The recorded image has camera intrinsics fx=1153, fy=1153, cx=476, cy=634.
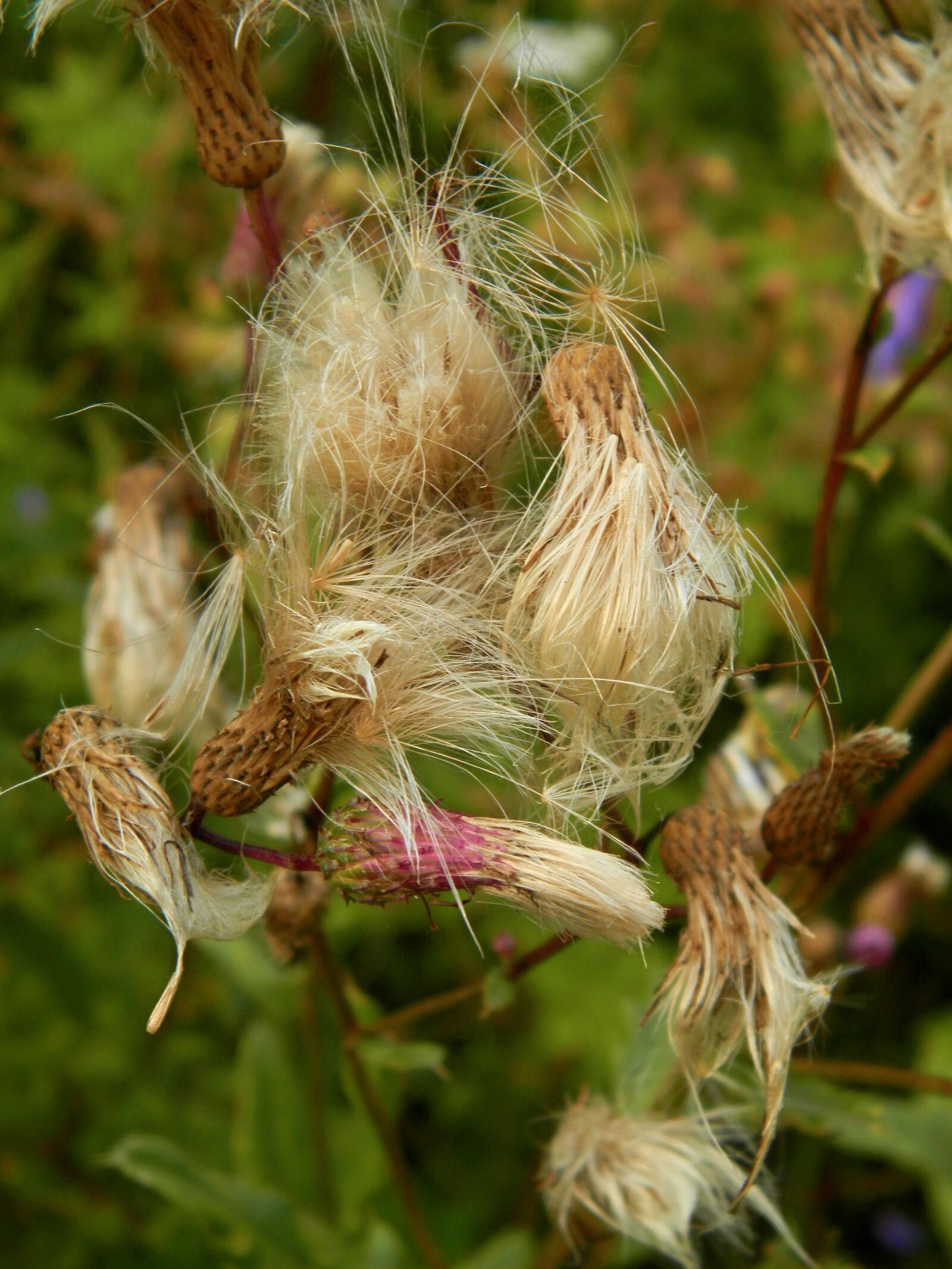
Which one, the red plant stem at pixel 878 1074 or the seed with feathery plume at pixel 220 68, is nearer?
the seed with feathery plume at pixel 220 68

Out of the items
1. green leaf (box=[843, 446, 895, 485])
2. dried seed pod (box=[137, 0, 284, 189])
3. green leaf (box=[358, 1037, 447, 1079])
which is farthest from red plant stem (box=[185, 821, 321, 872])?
green leaf (box=[843, 446, 895, 485])

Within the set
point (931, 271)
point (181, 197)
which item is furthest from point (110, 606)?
point (181, 197)

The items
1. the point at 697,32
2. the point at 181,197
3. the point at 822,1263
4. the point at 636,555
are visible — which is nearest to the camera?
the point at 636,555

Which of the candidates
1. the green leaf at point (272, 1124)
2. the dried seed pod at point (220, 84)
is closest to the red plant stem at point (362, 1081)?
the green leaf at point (272, 1124)

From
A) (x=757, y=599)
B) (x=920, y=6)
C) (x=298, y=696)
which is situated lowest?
(x=757, y=599)

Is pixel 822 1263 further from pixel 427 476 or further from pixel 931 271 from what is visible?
pixel 931 271

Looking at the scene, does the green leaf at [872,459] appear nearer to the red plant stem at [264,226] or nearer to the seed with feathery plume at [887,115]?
the seed with feathery plume at [887,115]

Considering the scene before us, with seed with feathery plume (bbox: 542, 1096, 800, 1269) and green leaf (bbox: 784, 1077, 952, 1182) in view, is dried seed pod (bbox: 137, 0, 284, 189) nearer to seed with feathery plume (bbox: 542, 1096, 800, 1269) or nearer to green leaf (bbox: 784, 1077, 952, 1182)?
seed with feathery plume (bbox: 542, 1096, 800, 1269)
